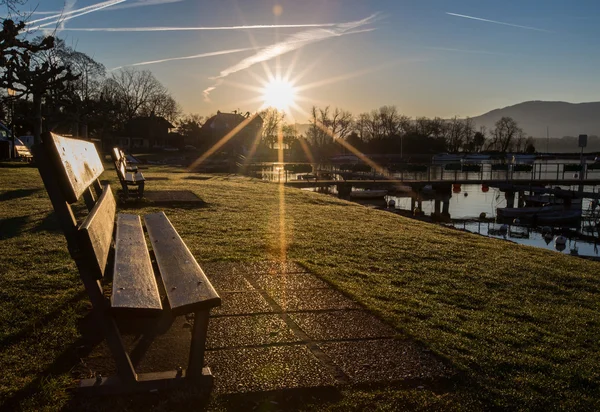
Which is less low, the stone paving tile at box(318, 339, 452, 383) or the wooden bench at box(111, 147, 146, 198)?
the wooden bench at box(111, 147, 146, 198)

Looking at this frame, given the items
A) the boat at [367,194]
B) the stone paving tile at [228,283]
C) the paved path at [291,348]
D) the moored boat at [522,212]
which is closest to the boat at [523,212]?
the moored boat at [522,212]

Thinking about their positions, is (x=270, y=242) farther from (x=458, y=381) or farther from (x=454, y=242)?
(x=458, y=381)

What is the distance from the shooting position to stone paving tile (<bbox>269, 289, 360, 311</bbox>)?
422 cm

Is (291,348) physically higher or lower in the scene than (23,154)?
lower

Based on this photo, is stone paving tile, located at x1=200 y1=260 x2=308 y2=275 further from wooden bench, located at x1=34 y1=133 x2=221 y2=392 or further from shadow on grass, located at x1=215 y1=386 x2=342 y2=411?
shadow on grass, located at x1=215 y1=386 x2=342 y2=411

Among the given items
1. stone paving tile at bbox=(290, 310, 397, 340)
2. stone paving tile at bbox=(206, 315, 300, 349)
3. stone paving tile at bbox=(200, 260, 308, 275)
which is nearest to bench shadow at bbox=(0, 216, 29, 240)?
stone paving tile at bbox=(200, 260, 308, 275)

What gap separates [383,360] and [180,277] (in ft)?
4.45

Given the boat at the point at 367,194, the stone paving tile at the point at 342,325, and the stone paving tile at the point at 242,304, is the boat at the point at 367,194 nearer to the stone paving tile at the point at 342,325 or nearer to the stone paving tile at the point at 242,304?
the stone paving tile at the point at 242,304

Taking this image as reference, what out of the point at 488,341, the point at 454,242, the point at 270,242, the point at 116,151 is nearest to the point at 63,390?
the point at 488,341

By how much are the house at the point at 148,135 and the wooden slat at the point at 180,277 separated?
3404 inches

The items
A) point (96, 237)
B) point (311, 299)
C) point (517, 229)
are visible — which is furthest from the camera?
point (517, 229)

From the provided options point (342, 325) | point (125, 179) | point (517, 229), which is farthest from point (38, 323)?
point (517, 229)

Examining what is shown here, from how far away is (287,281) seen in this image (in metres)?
5.07

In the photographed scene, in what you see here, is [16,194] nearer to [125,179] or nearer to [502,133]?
[125,179]
